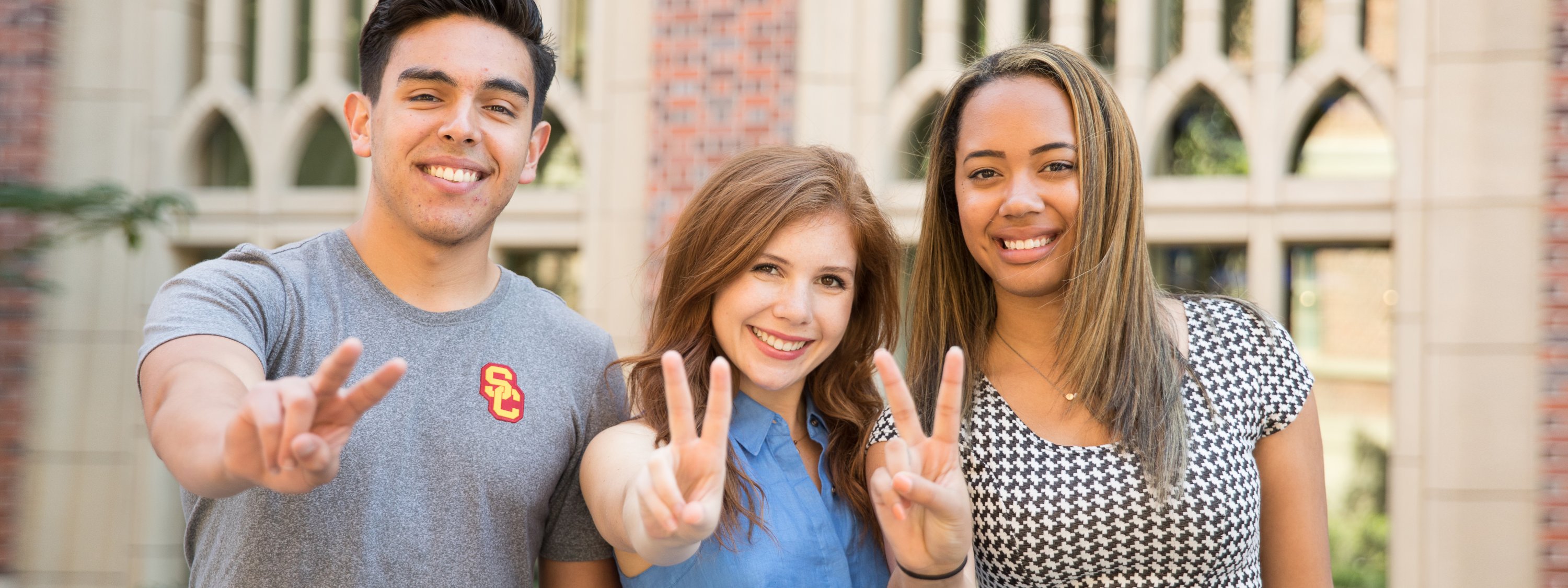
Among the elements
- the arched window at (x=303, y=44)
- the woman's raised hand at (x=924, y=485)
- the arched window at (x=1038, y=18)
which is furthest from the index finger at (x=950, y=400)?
the arched window at (x=303, y=44)

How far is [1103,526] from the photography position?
1.94 metres

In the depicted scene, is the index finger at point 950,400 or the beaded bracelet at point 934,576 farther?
the beaded bracelet at point 934,576

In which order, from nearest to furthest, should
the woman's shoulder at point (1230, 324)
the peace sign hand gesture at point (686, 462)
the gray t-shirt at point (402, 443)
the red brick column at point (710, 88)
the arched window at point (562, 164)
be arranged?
the peace sign hand gesture at point (686, 462) < the gray t-shirt at point (402, 443) < the woman's shoulder at point (1230, 324) < the red brick column at point (710, 88) < the arched window at point (562, 164)

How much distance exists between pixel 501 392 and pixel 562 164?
3.37m

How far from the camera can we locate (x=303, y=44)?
5.51 m

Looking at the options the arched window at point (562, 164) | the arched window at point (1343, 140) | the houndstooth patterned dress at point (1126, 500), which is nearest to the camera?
the houndstooth patterned dress at point (1126, 500)

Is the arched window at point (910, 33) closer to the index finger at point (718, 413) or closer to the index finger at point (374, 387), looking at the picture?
the index finger at point (718, 413)

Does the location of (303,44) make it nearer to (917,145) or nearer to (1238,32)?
(917,145)

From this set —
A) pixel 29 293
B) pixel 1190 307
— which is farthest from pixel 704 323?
pixel 29 293

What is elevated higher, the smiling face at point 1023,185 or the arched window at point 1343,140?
the arched window at point 1343,140

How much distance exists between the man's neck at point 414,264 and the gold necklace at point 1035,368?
1.00 meters

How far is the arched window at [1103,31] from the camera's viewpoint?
4820mm

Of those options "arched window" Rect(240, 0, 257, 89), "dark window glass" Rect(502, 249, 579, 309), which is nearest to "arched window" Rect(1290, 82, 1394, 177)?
"dark window glass" Rect(502, 249, 579, 309)

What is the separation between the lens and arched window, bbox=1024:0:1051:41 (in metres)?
4.88
